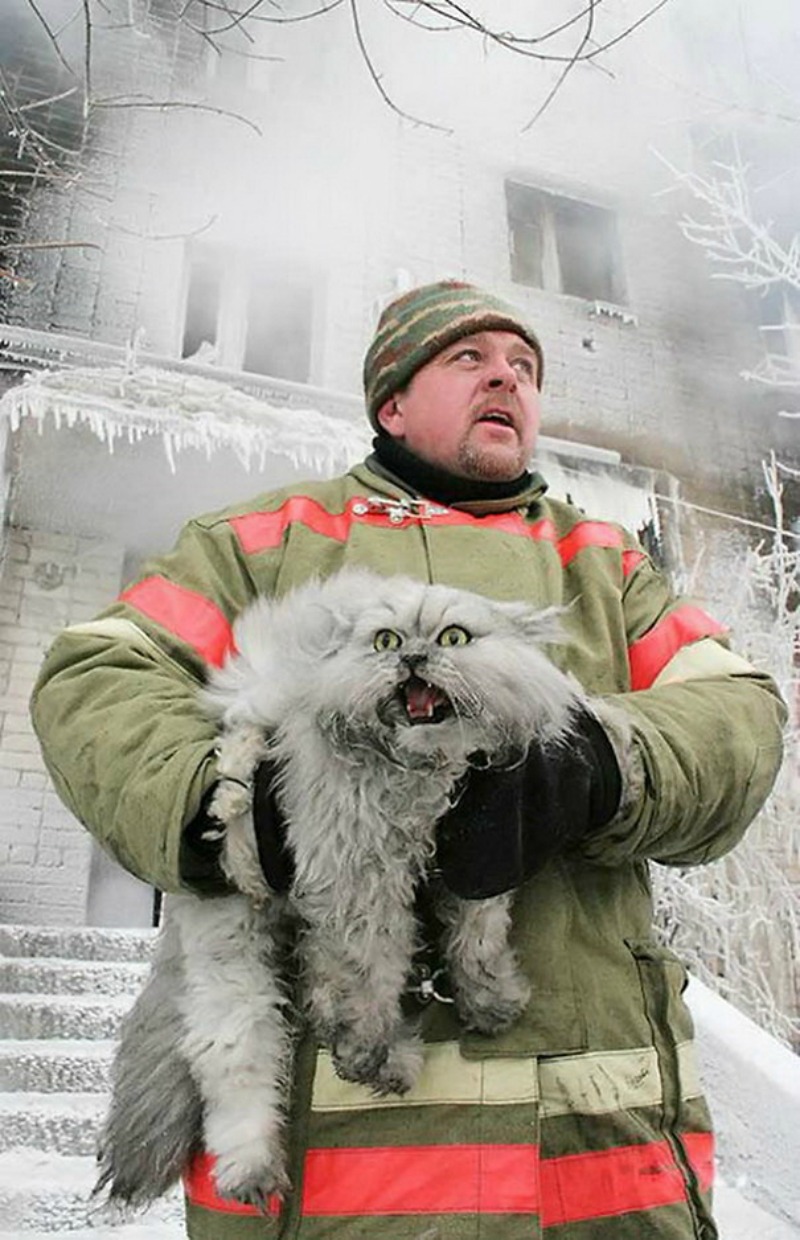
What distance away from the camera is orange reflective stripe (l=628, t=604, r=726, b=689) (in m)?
1.42

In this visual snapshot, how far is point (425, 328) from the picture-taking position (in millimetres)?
1791

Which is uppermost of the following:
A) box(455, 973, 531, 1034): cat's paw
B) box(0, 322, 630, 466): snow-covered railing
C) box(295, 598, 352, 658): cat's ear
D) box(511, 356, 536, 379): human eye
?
box(0, 322, 630, 466): snow-covered railing

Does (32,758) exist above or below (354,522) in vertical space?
above

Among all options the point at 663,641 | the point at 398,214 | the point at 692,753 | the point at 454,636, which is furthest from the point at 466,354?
the point at 398,214

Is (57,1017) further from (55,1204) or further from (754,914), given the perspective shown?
(754,914)

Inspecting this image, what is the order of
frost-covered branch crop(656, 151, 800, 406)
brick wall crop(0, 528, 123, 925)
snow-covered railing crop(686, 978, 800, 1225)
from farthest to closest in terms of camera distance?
1. frost-covered branch crop(656, 151, 800, 406)
2. brick wall crop(0, 528, 123, 925)
3. snow-covered railing crop(686, 978, 800, 1225)

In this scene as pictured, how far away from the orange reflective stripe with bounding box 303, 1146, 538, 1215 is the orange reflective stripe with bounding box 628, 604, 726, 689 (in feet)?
2.14

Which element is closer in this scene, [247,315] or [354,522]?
[354,522]

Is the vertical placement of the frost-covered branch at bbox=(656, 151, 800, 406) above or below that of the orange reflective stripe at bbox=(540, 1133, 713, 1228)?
above

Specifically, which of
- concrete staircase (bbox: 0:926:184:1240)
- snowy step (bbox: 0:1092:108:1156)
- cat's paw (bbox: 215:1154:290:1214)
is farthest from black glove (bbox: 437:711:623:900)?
snowy step (bbox: 0:1092:108:1156)

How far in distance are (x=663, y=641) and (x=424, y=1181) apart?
0.78 meters

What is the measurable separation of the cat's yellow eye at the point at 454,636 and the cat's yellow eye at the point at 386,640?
0.16ft

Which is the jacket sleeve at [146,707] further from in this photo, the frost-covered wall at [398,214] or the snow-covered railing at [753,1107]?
the frost-covered wall at [398,214]

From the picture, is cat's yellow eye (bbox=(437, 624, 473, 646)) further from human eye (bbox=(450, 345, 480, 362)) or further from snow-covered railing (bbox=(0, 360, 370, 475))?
snow-covered railing (bbox=(0, 360, 370, 475))
